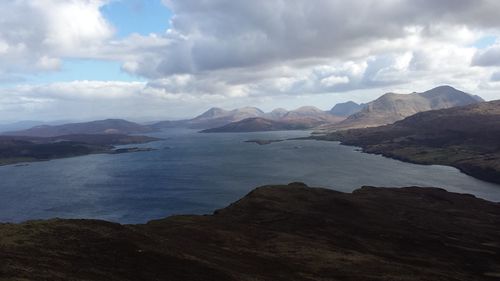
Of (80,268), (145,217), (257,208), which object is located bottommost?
(145,217)

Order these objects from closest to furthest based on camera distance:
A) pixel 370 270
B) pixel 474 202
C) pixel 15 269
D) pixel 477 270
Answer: pixel 15 269 → pixel 370 270 → pixel 477 270 → pixel 474 202

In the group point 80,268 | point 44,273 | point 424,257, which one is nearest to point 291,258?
point 424,257

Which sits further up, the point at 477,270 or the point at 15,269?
the point at 15,269

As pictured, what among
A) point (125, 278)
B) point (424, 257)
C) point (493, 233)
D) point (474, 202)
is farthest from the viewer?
point (474, 202)

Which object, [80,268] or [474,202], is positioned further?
[474,202]

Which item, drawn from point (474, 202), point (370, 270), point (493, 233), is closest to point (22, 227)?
point (370, 270)

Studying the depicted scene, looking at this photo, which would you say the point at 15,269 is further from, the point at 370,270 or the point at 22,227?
the point at 370,270
